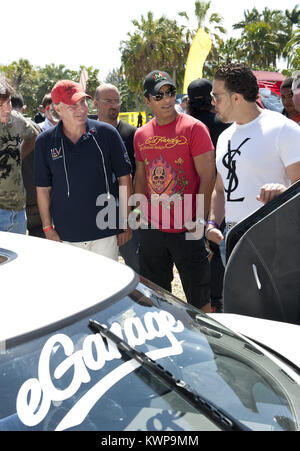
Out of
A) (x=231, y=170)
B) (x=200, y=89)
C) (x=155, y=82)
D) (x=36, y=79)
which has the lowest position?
(x=36, y=79)

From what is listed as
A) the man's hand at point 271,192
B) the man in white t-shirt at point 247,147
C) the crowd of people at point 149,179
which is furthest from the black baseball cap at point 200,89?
the man's hand at point 271,192

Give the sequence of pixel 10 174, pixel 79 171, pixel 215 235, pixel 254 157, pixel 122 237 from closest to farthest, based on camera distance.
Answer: pixel 254 157
pixel 215 235
pixel 79 171
pixel 122 237
pixel 10 174

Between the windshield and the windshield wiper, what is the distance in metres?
0.01

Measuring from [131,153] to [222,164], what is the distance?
1.29 meters

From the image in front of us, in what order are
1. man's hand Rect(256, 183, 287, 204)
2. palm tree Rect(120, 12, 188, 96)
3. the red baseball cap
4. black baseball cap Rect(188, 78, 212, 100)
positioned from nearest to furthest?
man's hand Rect(256, 183, 287, 204), the red baseball cap, black baseball cap Rect(188, 78, 212, 100), palm tree Rect(120, 12, 188, 96)

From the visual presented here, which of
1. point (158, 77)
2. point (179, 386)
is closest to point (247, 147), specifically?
point (158, 77)

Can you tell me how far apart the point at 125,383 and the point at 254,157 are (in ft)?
6.28

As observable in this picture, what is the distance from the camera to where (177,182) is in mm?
3631

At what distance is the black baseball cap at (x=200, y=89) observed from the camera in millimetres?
4305

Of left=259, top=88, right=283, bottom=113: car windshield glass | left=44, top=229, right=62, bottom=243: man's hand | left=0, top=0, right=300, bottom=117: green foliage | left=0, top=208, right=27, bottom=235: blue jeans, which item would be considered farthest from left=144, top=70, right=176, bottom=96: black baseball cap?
left=0, top=0, right=300, bottom=117: green foliage

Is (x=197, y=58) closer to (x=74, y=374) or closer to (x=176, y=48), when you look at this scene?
(x=74, y=374)

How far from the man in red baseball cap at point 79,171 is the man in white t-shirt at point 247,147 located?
73 centimetres

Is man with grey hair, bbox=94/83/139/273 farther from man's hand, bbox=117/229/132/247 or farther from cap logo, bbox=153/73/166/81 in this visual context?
man's hand, bbox=117/229/132/247

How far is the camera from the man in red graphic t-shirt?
359cm
